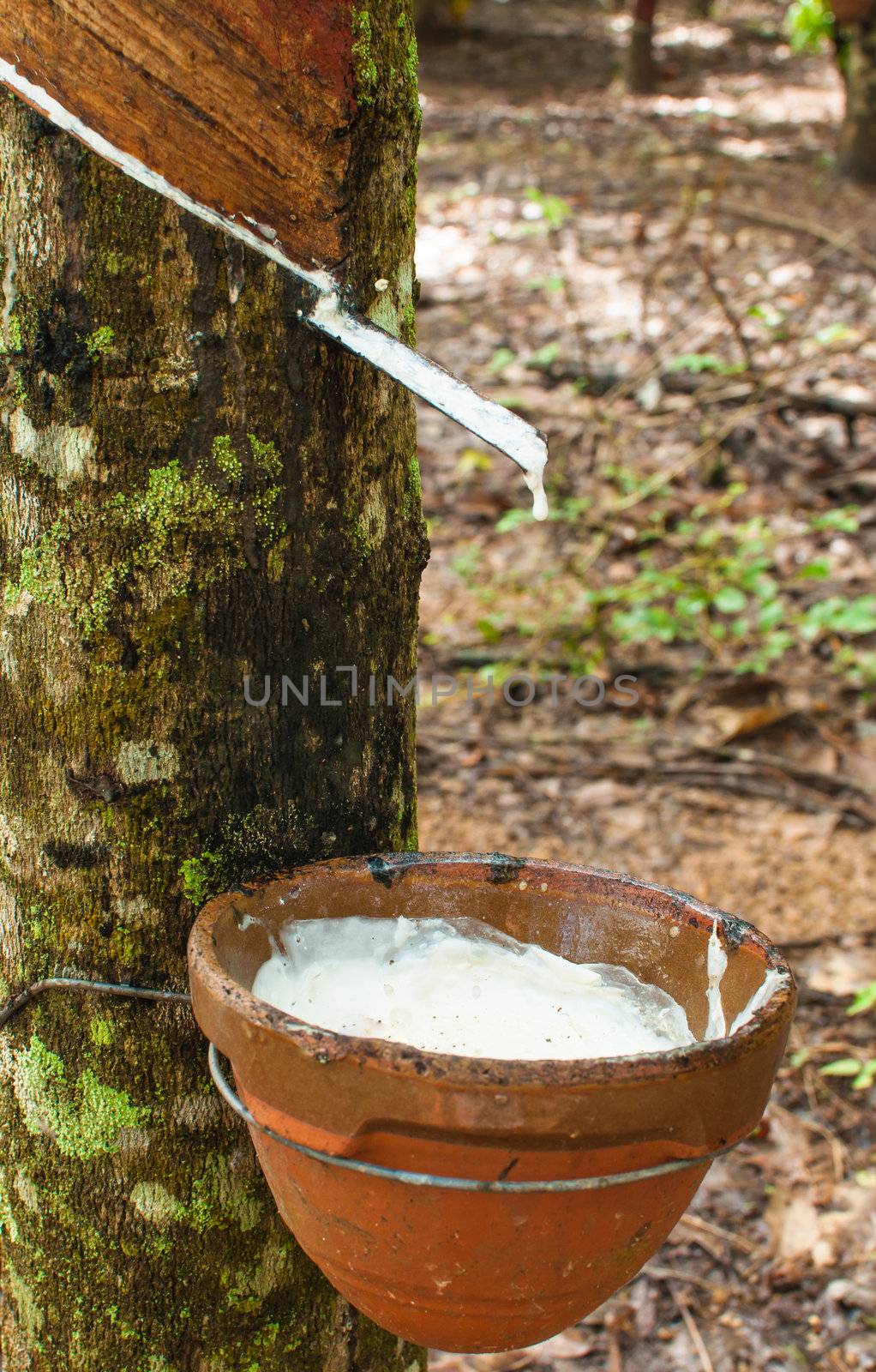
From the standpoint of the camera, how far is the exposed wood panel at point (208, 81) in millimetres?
1163

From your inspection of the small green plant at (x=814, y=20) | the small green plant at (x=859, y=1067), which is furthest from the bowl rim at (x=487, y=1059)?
the small green plant at (x=814, y=20)

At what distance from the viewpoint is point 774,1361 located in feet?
7.47

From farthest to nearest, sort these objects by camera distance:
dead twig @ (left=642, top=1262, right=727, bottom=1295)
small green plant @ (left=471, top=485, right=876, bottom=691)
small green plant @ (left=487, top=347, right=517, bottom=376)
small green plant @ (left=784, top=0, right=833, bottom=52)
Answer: small green plant @ (left=784, top=0, right=833, bottom=52)
small green plant @ (left=487, top=347, right=517, bottom=376)
small green plant @ (left=471, top=485, right=876, bottom=691)
dead twig @ (left=642, top=1262, right=727, bottom=1295)

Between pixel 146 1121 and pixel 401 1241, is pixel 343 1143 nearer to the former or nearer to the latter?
pixel 401 1241

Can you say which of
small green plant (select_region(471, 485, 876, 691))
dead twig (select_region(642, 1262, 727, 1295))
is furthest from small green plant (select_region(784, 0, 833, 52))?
dead twig (select_region(642, 1262, 727, 1295))

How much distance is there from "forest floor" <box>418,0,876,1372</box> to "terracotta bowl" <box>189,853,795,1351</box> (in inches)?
54.0

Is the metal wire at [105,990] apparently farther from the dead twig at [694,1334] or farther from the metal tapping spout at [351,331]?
the dead twig at [694,1334]

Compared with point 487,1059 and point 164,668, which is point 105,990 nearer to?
point 164,668

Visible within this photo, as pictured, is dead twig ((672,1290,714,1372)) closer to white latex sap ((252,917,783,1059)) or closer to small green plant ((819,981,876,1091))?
small green plant ((819,981,876,1091))

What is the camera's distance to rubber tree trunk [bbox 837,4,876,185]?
777 centimetres

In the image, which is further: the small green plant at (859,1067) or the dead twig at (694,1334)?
the small green plant at (859,1067)

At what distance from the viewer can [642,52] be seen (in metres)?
11.2

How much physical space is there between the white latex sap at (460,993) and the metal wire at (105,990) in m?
0.13

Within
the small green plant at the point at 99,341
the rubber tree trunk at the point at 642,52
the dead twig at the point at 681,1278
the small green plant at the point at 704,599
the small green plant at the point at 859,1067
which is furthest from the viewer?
the rubber tree trunk at the point at 642,52
